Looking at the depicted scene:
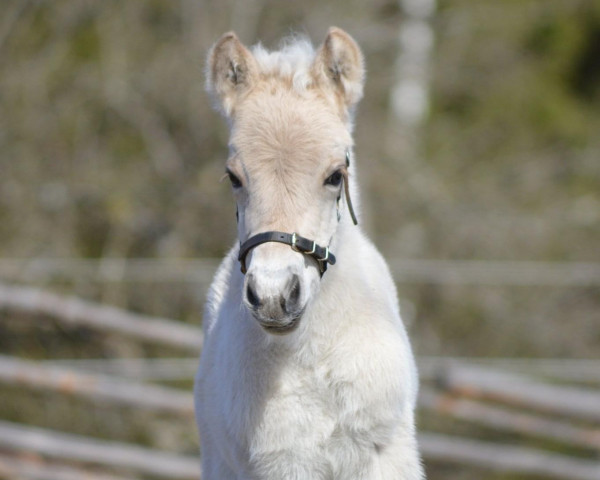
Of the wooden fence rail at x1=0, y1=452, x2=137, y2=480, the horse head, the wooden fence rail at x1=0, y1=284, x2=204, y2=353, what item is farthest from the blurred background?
the horse head

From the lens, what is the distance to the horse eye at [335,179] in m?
2.54

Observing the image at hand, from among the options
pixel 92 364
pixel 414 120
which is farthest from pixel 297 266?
pixel 414 120

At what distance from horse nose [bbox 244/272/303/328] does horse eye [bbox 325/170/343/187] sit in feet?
1.30

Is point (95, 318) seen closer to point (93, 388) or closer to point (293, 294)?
point (93, 388)

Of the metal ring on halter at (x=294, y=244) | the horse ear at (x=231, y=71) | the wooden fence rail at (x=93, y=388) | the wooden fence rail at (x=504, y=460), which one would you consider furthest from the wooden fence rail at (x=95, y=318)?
the metal ring on halter at (x=294, y=244)

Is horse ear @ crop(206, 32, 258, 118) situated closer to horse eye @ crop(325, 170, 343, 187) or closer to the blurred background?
horse eye @ crop(325, 170, 343, 187)

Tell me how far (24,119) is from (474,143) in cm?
617

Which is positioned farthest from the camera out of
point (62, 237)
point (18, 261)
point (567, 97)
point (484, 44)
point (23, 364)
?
point (567, 97)

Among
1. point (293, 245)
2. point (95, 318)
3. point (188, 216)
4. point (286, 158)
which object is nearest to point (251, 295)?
point (293, 245)

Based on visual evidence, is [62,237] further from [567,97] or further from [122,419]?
[567,97]

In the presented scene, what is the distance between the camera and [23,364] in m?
5.86

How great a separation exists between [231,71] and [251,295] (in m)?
0.91

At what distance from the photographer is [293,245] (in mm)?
2328

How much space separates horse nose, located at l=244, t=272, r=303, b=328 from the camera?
7.20 ft
